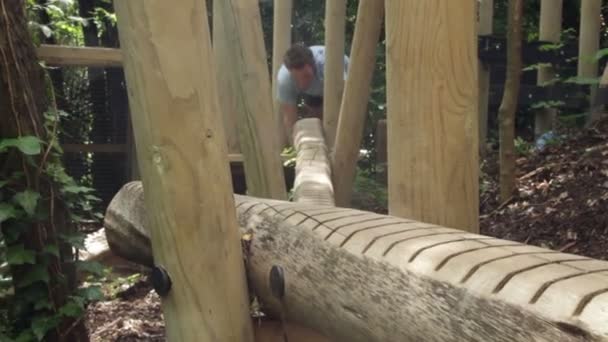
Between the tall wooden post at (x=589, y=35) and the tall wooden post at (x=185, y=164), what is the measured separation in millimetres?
4478

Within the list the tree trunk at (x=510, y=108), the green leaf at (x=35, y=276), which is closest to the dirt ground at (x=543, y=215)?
the tree trunk at (x=510, y=108)

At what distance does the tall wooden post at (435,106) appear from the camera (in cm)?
212

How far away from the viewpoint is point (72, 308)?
8.96 feet

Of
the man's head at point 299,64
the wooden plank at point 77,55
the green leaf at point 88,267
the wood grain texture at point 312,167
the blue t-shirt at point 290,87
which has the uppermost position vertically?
the wooden plank at point 77,55


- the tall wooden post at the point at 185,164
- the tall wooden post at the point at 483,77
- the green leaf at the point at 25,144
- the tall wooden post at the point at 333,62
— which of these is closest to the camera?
the tall wooden post at the point at 185,164

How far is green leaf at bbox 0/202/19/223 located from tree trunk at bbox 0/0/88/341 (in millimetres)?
73

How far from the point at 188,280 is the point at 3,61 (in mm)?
1088

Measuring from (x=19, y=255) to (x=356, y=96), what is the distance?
1889 millimetres

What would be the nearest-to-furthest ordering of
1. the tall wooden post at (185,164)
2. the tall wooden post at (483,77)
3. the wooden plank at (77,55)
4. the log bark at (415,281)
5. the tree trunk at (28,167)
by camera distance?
1. the log bark at (415,281)
2. the tall wooden post at (185,164)
3. the tree trunk at (28,167)
4. the wooden plank at (77,55)
5. the tall wooden post at (483,77)

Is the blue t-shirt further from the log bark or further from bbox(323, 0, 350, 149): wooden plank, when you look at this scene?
the log bark

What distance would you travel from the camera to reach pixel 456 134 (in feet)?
7.09

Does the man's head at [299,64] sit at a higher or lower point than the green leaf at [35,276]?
higher

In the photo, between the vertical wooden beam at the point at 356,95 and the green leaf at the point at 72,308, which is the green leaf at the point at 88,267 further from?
the vertical wooden beam at the point at 356,95

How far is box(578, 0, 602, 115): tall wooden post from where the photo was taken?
590 centimetres
